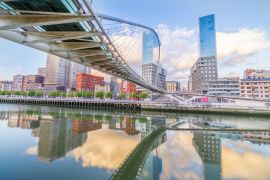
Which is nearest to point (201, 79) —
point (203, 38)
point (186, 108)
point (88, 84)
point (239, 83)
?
point (239, 83)

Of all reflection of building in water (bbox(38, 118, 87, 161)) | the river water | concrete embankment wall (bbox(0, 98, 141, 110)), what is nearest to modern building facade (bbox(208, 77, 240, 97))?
concrete embankment wall (bbox(0, 98, 141, 110))

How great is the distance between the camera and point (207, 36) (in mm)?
83000

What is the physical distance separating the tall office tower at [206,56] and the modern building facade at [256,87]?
11394 millimetres

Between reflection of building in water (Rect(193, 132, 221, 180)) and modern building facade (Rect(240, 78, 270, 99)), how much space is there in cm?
6538

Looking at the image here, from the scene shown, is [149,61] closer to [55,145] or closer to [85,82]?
[85,82]

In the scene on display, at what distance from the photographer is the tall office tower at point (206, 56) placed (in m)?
70.4

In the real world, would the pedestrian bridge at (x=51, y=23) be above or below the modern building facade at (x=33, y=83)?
below

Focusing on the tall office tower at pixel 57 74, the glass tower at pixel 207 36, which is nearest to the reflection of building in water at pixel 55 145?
Result: the glass tower at pixel 207 36

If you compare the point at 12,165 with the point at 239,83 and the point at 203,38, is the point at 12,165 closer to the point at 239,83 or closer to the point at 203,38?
the point at 239,83

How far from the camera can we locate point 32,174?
216 inches

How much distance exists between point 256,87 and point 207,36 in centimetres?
3442

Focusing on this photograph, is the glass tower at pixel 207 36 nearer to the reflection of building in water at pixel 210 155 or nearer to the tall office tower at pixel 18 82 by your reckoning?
the reflection of building in water at pixel 210 155

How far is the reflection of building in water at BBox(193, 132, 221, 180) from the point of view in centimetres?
569

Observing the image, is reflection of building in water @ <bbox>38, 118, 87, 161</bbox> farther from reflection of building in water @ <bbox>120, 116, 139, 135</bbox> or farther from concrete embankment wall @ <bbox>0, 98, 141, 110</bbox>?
concrete embankment wall @ <bbox>0, 98, 141, 110</bbox>
